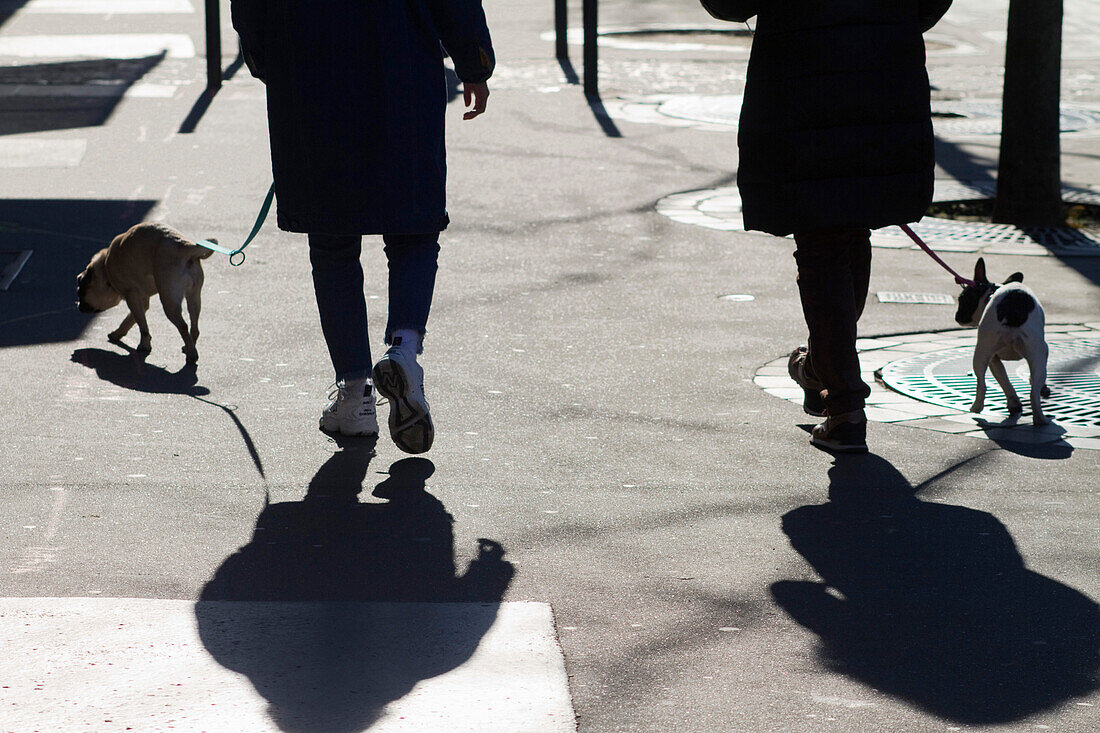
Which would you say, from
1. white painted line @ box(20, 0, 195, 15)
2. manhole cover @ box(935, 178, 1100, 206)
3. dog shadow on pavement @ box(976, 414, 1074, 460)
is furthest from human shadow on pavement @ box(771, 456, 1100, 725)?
white painted line @ box(20, 0, 195, 15)

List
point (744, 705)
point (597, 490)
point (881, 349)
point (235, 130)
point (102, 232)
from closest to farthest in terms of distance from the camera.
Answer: point (744, 705) < point (597, 490) < point (881, 349) < point (102, 232) < point (235, 130)

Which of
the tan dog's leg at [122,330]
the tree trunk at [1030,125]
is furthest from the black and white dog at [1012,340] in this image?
the tree trunk at [1030,125]

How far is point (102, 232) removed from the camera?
27.9 ft

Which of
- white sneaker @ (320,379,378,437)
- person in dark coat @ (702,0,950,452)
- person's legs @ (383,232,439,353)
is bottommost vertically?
white sneaker @ (320,379,378,437)

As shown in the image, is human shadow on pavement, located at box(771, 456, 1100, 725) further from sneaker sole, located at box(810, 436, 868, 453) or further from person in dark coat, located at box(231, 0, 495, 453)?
person in dark coat, located at box(231, 0, 495, 453)

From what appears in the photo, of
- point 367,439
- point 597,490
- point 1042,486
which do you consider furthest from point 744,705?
point 367,439

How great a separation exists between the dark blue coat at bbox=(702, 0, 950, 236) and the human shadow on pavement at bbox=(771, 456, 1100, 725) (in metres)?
0.90

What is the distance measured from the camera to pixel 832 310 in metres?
4.94

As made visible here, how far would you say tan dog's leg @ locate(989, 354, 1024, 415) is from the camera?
5473 mm

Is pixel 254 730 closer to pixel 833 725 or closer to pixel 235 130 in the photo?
pixel 833 725

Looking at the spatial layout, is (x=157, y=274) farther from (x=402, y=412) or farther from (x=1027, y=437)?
(x=1027, y=437)

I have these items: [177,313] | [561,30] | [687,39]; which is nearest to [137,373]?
[177,313]

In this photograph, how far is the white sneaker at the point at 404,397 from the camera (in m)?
4.62

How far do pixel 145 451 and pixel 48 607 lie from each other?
4.64 ft
